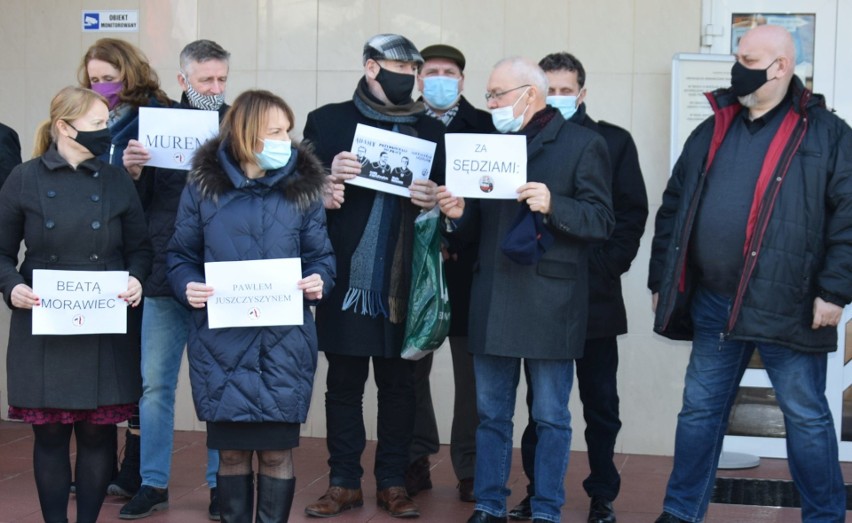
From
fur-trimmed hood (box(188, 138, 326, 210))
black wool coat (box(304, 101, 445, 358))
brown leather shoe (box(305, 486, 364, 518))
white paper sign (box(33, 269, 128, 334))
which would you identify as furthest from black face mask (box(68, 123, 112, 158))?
brown leather shoe (box(305, 486, 364, 518))

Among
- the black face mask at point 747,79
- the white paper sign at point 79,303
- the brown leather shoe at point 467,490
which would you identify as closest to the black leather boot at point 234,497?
the white paper sign at point 79,303

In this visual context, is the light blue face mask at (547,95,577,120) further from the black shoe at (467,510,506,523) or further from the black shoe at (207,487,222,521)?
the black shoe at (207,487,222,521)

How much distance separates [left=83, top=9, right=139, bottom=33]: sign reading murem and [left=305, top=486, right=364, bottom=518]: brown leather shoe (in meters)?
3.66

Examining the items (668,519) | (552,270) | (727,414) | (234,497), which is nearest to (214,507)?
(234,497)

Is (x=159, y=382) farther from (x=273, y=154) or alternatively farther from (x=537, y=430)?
(x=537, y=430)

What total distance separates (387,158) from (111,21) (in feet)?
10.7

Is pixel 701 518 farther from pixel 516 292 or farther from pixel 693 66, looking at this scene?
pixel 693 66

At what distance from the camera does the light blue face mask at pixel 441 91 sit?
250 inches

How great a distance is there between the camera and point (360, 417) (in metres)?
6.10

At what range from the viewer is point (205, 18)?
8008mm

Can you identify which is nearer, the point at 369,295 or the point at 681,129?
the point at 369,295

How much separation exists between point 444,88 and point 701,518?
2.48m

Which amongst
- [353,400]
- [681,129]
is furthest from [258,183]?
[681,129]

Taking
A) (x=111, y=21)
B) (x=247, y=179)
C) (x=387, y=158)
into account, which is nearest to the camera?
(x=247, y=179)
